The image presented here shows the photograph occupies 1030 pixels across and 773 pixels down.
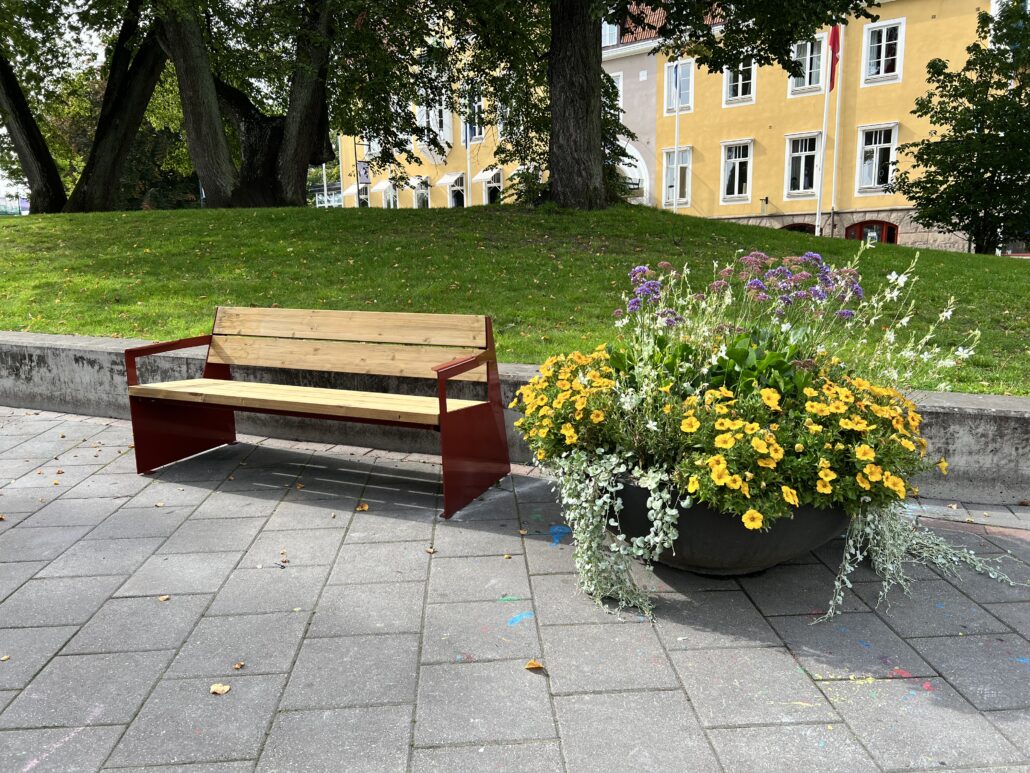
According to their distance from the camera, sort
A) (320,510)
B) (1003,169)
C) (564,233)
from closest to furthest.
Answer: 1. (320,510)
2. (564,233)
3. (1003,169)

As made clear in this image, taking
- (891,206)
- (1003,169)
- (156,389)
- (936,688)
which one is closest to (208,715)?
(936,688)

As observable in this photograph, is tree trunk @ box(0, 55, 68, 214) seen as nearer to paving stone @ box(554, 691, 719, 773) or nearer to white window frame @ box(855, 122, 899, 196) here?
paving stone @ box(554, 691, 719, 773)

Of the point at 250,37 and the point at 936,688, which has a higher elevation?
the point at 250,37

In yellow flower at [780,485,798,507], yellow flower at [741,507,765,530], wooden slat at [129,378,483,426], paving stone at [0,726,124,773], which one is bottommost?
paving stone at [0,726,124,773]

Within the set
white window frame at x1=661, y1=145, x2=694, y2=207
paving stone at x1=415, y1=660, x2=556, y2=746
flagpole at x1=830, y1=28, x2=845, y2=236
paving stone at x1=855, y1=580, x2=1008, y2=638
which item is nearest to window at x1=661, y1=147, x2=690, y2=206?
white window frame at x1=661, y1=145, x2=694, y2=207

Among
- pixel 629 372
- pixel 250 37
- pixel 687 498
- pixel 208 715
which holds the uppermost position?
pixel 250 37

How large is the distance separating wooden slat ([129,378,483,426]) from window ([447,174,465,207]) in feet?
128

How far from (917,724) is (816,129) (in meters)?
30.7

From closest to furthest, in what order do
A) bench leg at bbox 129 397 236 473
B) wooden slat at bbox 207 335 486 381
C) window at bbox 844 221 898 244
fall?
wooden slat at bbox 207 335 486 381 < bench leg at bbox 129 397 236 473 < window at bbox 844 221 898 244

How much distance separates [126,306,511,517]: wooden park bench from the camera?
4324mm

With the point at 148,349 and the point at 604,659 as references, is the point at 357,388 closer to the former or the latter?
the point at 148,349

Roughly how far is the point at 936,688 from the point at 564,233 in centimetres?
928

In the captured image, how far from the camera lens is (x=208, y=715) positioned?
8.31ft

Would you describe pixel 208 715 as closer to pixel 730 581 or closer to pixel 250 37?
pixel 730 581
